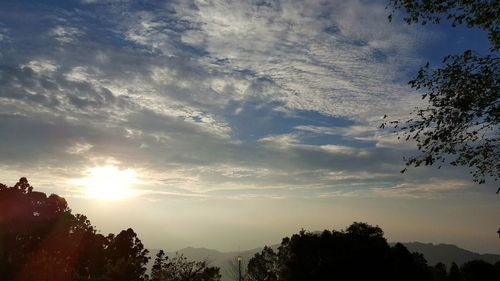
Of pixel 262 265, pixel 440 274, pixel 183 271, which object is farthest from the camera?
pixel 440 274

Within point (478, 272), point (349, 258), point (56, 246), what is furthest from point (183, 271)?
point (478, 272)

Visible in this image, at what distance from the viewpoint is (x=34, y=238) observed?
48688 millimetres

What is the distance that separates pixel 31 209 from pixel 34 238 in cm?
425

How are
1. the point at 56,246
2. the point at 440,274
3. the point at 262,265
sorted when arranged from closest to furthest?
the point at 56,246 → the point at 262,265 → the point at 440,274

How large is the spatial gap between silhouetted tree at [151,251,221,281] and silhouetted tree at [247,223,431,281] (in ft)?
53.7

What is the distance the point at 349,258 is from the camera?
52031 mm

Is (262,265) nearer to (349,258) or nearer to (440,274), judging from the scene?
(349,258)

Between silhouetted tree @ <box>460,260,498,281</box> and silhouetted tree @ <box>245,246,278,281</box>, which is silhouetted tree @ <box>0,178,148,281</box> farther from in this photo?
silhouetted tree @ <box>460,260,498,281</box>

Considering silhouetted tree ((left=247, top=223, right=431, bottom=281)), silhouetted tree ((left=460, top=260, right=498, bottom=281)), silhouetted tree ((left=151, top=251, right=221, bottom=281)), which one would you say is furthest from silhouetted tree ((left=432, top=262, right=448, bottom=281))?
silhouetted tree ((left=151, top=251, right=221, bottom=281))

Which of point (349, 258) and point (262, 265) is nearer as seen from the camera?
point (349, 258)

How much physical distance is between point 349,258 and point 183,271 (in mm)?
21629

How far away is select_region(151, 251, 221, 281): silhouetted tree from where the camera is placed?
37.9 meters

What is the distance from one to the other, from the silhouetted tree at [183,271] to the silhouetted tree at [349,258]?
16.4 metres

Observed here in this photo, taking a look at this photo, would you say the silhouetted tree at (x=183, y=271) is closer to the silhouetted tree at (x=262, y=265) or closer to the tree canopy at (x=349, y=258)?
the tree canopy at (x=349, y=258)
